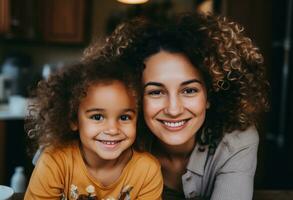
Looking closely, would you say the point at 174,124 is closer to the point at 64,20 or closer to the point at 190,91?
the point at 190,91

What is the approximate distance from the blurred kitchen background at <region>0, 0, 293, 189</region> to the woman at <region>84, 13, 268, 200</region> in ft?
4.92

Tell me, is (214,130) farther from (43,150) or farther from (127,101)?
(43,150)

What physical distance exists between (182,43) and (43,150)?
22.8 inches

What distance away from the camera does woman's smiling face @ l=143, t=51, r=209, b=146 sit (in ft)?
4.42

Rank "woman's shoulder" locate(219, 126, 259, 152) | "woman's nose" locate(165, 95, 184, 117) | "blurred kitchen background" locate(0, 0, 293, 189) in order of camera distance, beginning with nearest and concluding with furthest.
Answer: "woman's nose" locate(165, 95, 184, 117), "woman's shoulder" locate(219, 126, 259, 152), "blurred kitchen background" locate(0, 0, 293, 189)

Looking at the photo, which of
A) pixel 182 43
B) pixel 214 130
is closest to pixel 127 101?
pixel 182 43

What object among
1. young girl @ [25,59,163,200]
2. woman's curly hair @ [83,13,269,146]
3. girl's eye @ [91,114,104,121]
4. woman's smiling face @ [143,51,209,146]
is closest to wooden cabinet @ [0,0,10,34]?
woman's curly hair @ [83,13,269,146]

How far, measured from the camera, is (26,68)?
12.1 ft

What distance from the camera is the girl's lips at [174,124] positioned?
1367 millimetres

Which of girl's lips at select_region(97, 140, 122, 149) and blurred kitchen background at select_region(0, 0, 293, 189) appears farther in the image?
blurred kitchen background at select_region(0, 0, 293, 189)

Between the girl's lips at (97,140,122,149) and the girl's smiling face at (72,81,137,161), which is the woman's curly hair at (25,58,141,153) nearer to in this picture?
the girl's smiling face at (72,81,137,161)

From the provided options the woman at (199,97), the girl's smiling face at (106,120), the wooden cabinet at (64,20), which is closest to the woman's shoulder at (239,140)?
the woman at (199,97)

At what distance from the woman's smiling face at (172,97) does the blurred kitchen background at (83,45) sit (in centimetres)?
163

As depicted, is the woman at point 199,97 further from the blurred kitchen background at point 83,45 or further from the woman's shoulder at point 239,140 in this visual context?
the blurred kitchen background at point 83,45
